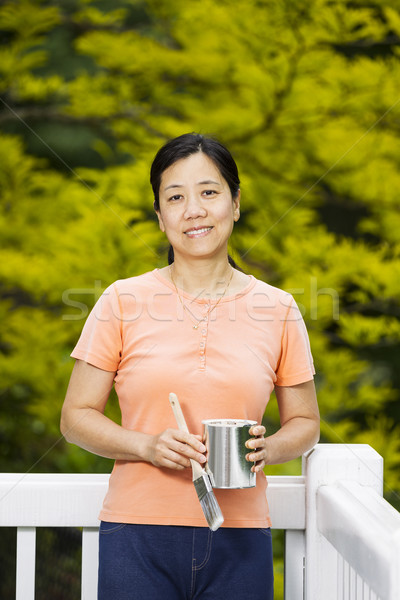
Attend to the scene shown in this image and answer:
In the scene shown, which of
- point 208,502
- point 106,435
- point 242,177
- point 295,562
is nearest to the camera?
point 208,502

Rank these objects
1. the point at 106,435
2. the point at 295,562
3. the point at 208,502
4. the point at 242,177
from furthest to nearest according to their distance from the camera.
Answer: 1. the point at 242,177
2. the point at 295,562
3. the point at 106,435
4. the point at 208,502

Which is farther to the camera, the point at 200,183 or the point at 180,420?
the point at 200,183

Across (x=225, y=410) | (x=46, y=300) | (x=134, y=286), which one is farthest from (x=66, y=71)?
(x=225, y=410)

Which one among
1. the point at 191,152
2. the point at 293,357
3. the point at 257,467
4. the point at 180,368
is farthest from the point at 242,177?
the point at 257,467

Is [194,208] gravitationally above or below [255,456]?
above

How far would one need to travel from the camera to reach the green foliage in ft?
7.64

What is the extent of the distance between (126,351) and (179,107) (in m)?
1.54

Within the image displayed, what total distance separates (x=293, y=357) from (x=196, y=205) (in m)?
0.30

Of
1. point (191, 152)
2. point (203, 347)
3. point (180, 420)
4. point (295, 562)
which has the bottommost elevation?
point (295, 562)

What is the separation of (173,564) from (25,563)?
26 centimetres

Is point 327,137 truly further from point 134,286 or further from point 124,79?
point 134,286

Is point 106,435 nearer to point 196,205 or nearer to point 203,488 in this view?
point 203,488

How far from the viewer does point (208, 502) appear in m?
0.99

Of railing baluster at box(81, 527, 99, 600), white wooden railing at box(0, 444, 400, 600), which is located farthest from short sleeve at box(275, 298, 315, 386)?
railing baluster at box(81, 527, 99, 600)
